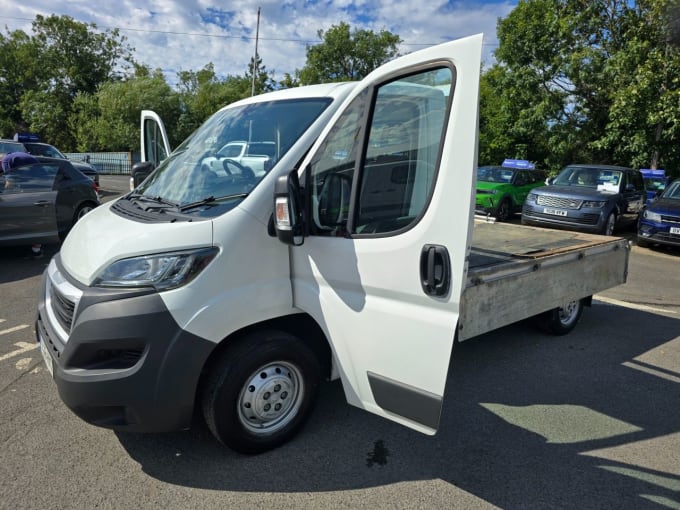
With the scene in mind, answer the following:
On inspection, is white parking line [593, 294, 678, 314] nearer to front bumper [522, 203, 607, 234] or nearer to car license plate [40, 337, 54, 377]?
front bumper [522, 203, 607, 234]

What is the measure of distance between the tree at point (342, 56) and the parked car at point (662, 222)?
35.3 metres

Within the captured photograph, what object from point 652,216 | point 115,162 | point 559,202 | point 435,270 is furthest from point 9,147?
point 115,162

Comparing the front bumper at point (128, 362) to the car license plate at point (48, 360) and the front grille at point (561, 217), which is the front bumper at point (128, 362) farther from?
the front grille at point (561, 217)

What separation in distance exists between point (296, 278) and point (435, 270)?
85 centimetres

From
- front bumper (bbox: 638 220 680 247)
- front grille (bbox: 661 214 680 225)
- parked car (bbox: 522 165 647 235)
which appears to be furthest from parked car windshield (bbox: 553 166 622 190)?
front grille (bbox: 661 214 680 225)

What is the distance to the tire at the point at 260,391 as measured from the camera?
8.28 feet

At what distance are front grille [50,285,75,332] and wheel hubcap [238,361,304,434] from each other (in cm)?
100

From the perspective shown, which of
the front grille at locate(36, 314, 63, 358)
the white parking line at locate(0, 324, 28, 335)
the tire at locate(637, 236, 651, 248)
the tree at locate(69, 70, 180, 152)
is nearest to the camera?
the front grille at locate(36, 314, 63, 358)

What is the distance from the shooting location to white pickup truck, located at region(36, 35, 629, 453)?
2.25m

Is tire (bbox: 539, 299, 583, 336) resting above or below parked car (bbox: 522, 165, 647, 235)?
below

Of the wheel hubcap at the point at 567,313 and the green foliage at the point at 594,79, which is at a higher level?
the green foliage at the point at 594,79

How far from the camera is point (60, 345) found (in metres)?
2.47

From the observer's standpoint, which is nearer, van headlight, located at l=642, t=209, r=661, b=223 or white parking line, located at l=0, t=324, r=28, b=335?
white parking line, located at l=0, t=324, r=28, b=335

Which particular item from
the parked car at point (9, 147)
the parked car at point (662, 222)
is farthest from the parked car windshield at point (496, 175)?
the parked car at point (9, 147)
